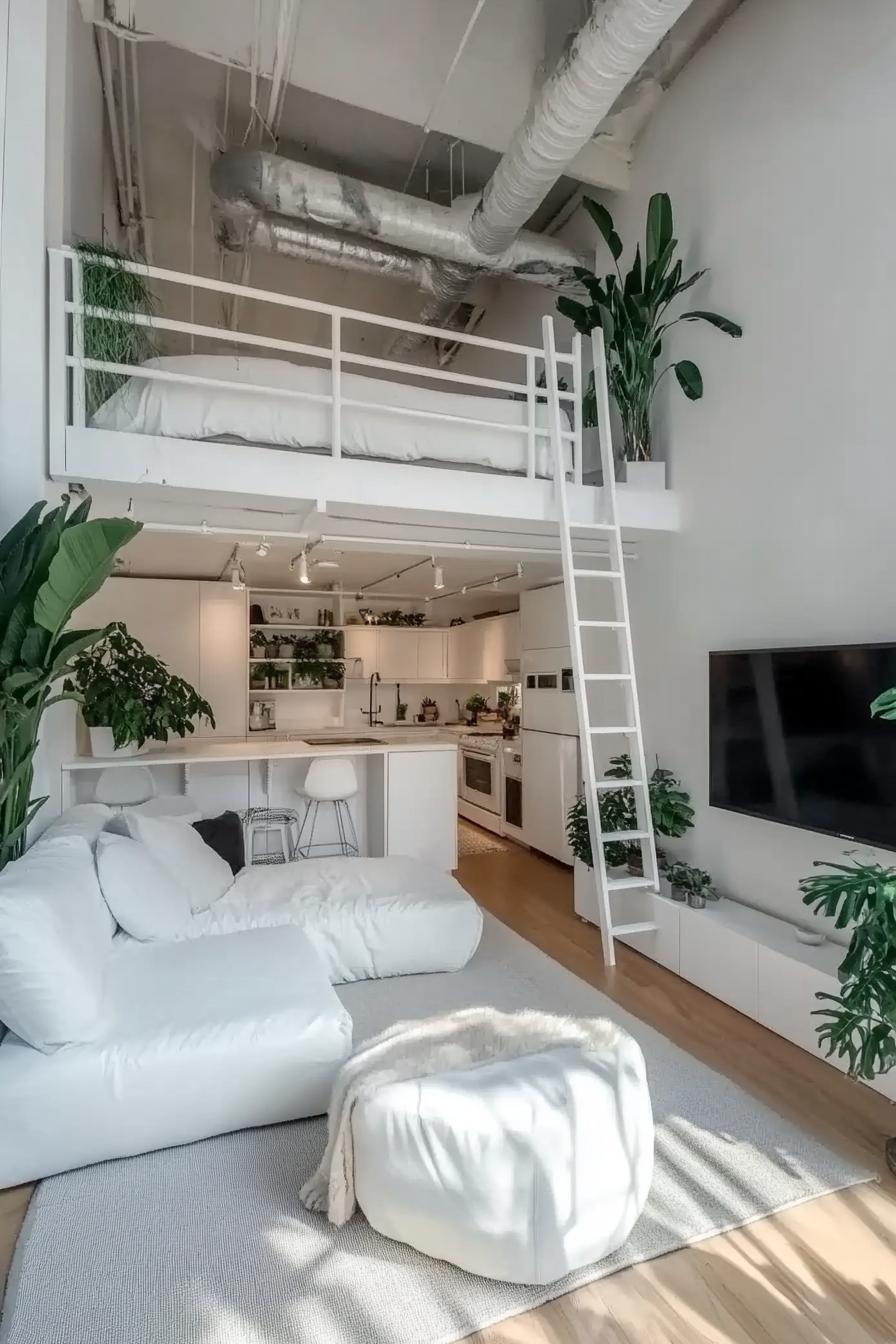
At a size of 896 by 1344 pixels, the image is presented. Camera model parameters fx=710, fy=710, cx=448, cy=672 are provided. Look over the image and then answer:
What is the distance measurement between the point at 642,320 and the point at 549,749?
2.87 m

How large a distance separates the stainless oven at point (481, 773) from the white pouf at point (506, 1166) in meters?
4.49

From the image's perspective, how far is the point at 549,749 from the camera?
5246mm

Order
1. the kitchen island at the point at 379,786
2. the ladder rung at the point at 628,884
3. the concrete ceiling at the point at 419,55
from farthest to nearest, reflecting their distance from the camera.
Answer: the kitchen island at the point at 379,786 → the ladder rung at the point at 628,884 → the concrete ceiling at the point at 419,55

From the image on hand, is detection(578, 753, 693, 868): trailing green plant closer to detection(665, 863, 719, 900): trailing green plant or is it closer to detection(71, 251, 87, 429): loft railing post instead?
detection(665, 863, 719, 900): trailing green plant

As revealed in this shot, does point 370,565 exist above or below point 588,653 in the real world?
above

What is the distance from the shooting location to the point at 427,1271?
1.68m

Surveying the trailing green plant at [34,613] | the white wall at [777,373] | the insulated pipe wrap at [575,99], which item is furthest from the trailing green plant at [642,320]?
the trailing green plant at [34,613]

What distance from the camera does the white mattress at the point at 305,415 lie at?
293 cm

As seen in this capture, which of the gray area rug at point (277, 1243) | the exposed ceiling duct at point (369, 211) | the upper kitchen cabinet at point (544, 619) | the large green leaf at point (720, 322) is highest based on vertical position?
the exposed ceiling duct at point (369, 211)

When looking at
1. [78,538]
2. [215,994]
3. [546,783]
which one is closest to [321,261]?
[78,538]

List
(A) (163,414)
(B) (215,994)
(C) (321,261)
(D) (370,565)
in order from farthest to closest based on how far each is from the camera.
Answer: (D) (370,565) → (C) (321,261) → (A) (163,414) → (B) (215,994)

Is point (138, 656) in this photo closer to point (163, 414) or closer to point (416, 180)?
point (163, 414)

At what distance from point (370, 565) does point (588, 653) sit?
2003 mm

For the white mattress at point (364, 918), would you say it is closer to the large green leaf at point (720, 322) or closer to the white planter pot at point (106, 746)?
the white planter pot at point (106, 746)
